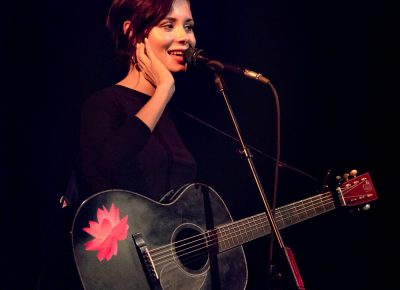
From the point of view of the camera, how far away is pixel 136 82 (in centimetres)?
206

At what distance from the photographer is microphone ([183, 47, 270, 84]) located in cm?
154

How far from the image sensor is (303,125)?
289cm

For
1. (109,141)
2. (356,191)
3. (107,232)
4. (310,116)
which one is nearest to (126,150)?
(109,141)

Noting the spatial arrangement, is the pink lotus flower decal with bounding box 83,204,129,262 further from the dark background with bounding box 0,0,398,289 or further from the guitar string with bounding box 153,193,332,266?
the dark background with bounding box 0,0,398,289

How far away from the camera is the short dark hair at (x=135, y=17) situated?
1.98m

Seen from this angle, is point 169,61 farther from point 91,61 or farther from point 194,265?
point 194,265

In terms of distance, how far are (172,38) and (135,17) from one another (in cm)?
24

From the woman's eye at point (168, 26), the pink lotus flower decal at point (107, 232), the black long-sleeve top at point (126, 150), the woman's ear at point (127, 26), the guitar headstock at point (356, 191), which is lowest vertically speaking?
the guitar headstock at point (356, 191)

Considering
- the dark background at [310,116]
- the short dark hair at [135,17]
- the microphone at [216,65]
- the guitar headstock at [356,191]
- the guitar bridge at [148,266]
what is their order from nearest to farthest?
1. the guitar bridge at [148,266]
2. the microphone at [216,65]
3. the short dark hair at [135,17]
4. the guitar headstock at [356,191]
5. the dark background at [310,116]

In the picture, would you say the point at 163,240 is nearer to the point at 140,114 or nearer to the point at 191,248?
the point at 191,248

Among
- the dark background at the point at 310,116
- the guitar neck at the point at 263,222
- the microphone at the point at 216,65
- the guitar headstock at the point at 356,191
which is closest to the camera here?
the microphone at the point at 216,65

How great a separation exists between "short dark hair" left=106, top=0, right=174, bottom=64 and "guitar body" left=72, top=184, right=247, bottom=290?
0.93 meters

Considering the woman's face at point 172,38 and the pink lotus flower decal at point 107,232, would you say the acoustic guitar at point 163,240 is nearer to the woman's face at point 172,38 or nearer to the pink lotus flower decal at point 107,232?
the pink lotus flower decal at point 107,232

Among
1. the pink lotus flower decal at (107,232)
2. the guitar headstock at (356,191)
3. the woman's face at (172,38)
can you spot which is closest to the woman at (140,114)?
the woman's face at (172,38)
